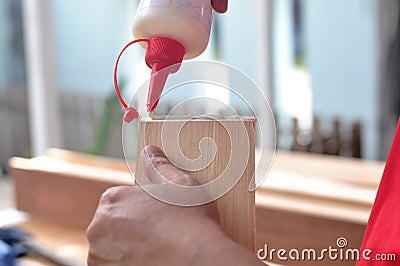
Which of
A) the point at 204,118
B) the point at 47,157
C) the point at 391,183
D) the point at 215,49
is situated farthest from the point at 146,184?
the point at 215,49

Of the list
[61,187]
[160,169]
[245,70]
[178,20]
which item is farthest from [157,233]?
[245,70]

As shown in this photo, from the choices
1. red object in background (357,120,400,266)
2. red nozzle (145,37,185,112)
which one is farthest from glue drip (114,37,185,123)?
red object in background (357,120,400,266)

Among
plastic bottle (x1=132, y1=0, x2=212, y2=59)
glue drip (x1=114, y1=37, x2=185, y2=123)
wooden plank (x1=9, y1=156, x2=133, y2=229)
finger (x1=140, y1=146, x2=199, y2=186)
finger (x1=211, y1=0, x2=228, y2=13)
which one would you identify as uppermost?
finger (x1=211, y1=0, x2=228, y2=13)

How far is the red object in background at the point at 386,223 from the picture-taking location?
388 millimetres

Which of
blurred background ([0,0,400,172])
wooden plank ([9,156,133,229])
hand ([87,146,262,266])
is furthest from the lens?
blurred background ([0,0,400,172])

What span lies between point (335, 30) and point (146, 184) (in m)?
2.33

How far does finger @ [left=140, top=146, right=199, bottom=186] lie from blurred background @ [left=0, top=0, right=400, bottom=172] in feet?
5.59

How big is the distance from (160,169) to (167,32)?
0.10 m

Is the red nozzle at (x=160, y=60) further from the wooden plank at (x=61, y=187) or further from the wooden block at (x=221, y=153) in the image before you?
the wooden plank at (x=61, y=187)

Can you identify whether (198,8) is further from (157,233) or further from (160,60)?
(157,233)

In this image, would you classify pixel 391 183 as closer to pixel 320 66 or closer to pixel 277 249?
pixel 277 249

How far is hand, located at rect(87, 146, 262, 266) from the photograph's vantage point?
376mm

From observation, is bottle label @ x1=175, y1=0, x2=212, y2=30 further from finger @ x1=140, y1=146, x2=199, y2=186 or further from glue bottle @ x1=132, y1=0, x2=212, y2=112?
finger @ x1=140, y1=146, x2=199, y2=186

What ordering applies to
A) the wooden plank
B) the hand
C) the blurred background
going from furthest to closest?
the blurred background → the wooden plank → the hand
